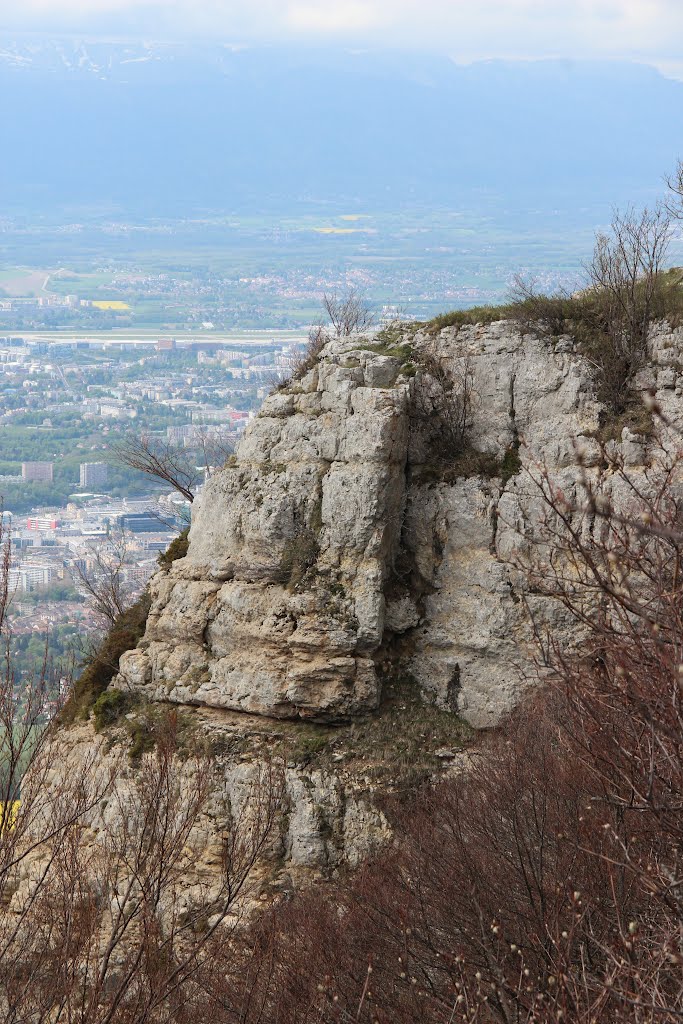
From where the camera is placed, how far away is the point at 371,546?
73.2 ft

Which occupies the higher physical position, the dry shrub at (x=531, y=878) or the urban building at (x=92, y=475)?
the urban building at (x=92, y=475)

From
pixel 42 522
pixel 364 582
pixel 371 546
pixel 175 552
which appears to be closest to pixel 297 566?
pixel 364 582

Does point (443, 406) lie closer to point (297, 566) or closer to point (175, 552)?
point (297, 566)

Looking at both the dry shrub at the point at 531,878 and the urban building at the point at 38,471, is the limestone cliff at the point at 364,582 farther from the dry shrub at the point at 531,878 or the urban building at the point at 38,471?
the urban building at the point at 38,471

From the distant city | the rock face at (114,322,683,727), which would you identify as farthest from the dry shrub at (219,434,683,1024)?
the distant city

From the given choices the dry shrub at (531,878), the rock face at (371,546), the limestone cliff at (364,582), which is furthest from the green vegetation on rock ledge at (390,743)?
the dry shrub at (531,878)

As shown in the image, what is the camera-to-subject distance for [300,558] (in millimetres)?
22562

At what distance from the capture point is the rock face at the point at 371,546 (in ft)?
72.3

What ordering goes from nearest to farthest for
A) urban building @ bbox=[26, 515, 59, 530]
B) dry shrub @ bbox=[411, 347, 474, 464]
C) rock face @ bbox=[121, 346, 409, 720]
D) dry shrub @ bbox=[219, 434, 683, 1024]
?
dry shrub @ bbox=[219, 434, 683, 1024]
rock face @ bbox=[121, 346, 409, 720]
dry shrub @ bbox=[411, 347, 474, 464]
urban building @ bbox=[26, 515, 59, 530]

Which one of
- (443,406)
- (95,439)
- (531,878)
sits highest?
(95,439)

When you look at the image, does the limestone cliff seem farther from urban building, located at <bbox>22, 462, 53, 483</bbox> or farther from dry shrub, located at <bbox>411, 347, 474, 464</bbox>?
urban building, located at <bbox>22, 462, 53, 483</bbox>

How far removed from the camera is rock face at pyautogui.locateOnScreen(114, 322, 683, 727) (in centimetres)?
2205

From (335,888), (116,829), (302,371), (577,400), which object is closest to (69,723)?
(116,829)

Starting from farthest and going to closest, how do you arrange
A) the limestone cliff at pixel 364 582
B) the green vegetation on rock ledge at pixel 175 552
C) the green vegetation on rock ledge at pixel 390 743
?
the green vegetation on rock ledge at pixel 175 552
the limestone cliff at pixel 364 582
the green vegetation on rock ledge at pixel 390 743
